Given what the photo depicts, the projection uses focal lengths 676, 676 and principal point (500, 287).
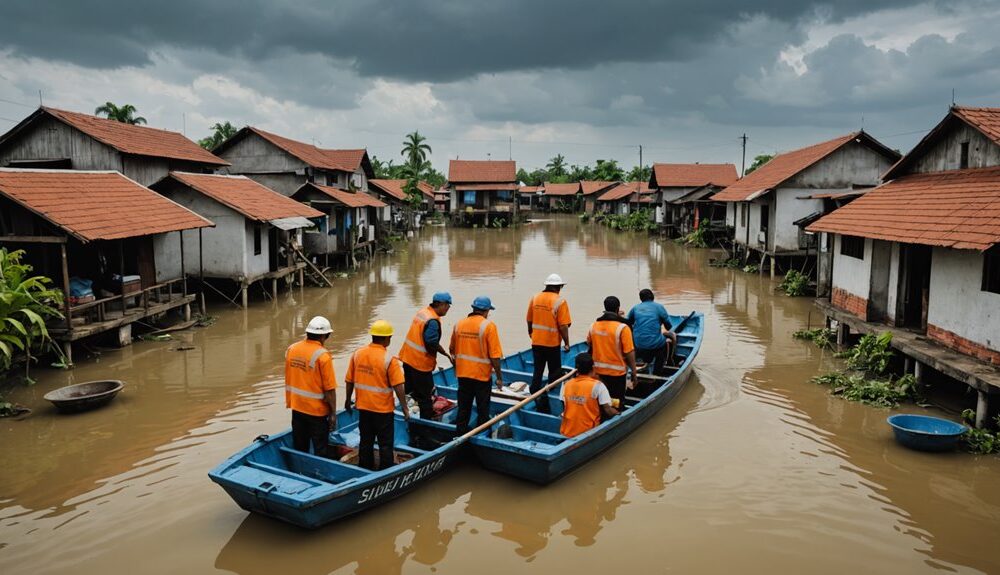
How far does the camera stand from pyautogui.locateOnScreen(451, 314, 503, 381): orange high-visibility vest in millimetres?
8609

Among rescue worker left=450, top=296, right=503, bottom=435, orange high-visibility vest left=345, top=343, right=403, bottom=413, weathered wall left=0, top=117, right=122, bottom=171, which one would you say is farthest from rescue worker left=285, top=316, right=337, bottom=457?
weathered wall left=0, top=117, right=122, bottom=171

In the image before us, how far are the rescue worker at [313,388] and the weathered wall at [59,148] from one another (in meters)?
17.8

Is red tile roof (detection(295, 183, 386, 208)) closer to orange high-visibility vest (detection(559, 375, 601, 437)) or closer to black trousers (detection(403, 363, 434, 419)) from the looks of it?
black trousers (detection(403, 363, 434, 419))

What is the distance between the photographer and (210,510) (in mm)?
7812

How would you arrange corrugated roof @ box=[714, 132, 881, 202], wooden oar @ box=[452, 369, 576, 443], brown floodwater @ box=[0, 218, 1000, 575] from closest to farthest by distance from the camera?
brown floodwater @ box=[0, 218, 1000, 575], wooden oar @ box=[452, 369, 576, 443], corrugated roof @ box=[714, 132, 881, 202]

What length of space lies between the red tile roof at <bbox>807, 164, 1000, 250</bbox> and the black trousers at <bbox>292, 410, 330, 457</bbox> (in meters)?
9.00

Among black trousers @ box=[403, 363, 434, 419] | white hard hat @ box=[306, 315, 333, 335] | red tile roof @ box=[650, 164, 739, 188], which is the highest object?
red tile roof @ box=[650, 164, 739, 188]

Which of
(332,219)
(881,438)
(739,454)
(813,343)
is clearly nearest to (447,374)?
(739,454)

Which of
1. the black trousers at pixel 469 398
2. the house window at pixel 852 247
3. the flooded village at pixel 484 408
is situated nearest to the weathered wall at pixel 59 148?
the flooded village at pixel 484 408

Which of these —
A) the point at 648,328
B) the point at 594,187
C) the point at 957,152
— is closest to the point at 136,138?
the point at 648,328

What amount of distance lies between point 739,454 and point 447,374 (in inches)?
186

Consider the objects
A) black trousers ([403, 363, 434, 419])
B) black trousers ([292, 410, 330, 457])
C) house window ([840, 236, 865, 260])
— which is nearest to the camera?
black trousers ([292, 410, 330, 457])

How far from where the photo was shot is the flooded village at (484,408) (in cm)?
715

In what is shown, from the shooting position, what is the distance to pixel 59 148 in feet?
72.4
